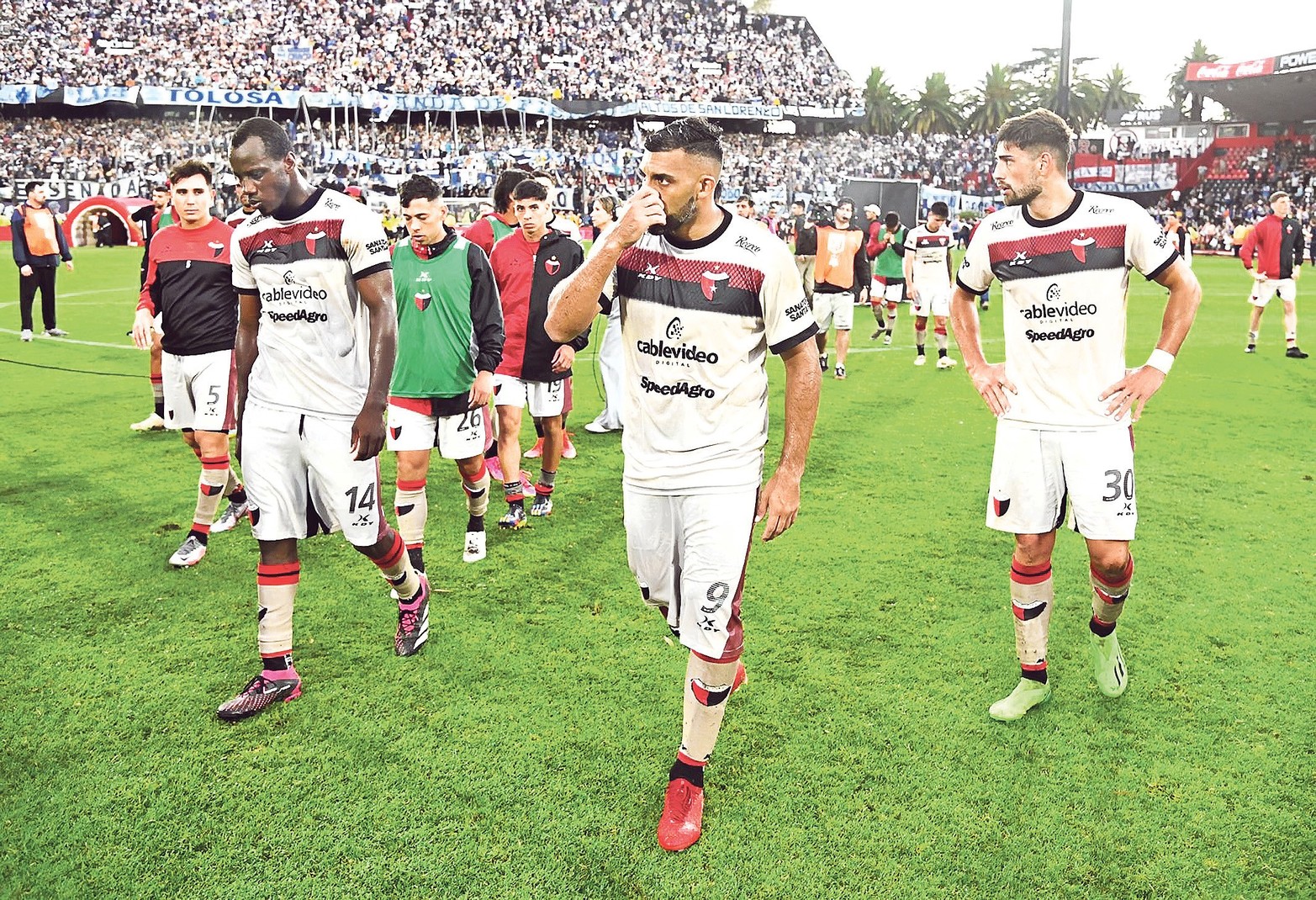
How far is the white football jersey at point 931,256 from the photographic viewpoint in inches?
573

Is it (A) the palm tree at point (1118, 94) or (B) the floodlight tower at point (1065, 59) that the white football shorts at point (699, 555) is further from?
(A) the palm tree at point (1118, 94)

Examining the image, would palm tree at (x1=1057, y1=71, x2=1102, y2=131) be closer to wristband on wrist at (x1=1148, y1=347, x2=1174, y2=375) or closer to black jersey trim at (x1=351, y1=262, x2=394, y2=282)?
wristband on wrist at (x1=1148, y1=347, x2=1174, y2=375)

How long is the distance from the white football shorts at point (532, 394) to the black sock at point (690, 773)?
4.00m

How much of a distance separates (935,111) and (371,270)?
8968 centimetres

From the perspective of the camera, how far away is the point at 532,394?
24.1 feet

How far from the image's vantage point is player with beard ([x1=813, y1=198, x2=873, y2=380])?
13.1 metres

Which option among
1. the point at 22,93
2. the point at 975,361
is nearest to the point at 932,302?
the point at 975,361

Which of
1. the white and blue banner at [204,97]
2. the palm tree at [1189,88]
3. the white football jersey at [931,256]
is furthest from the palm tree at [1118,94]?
the white football jersey at [931,256]

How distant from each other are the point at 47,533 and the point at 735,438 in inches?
218

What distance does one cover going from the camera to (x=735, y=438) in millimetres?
3457

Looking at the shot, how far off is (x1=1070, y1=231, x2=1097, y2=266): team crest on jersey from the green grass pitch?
77.9 inches

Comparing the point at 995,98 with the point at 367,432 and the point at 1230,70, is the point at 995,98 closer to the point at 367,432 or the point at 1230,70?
the point at 1230,70

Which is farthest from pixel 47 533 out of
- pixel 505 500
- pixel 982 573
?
pixel 982 573

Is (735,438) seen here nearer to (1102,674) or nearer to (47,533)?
(1102,674)
